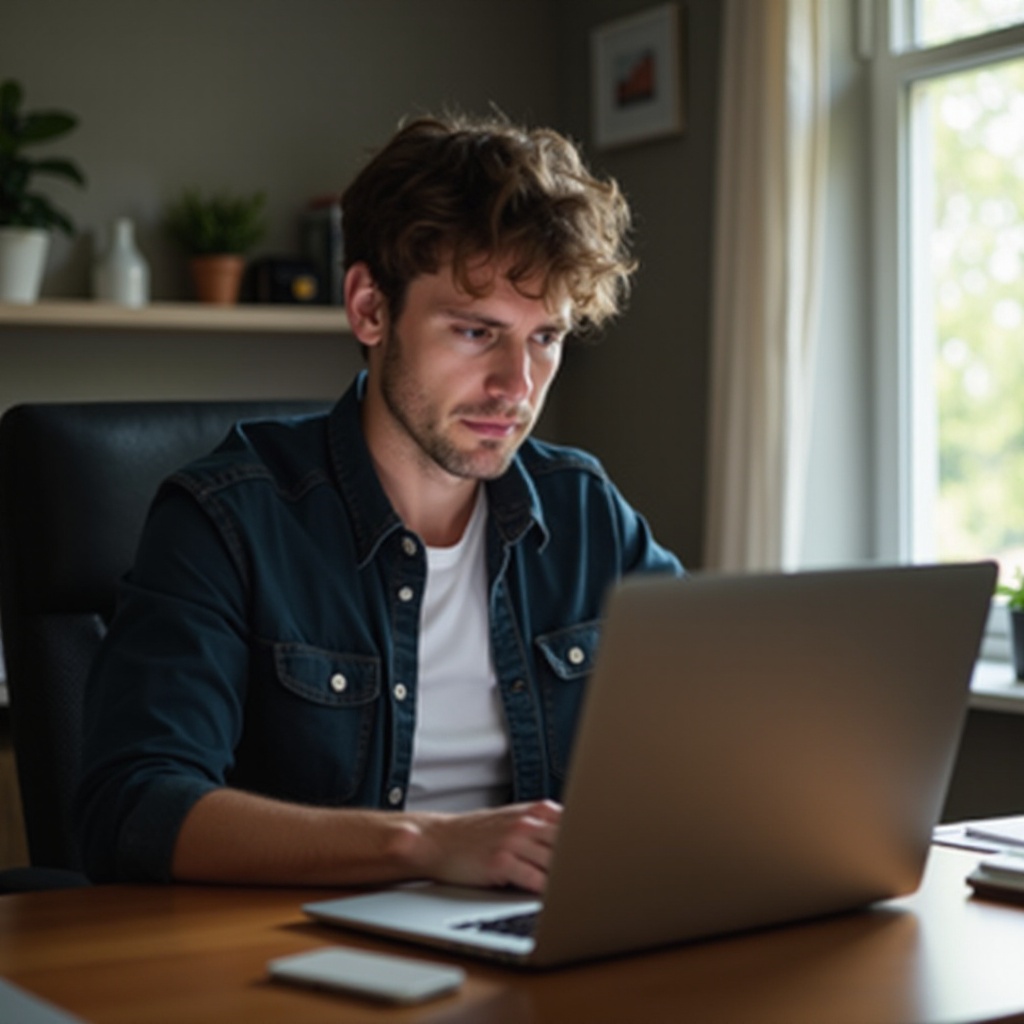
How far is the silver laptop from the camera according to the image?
1000 mm

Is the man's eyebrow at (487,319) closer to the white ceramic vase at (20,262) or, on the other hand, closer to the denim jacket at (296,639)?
the denim jacket at (296,639)

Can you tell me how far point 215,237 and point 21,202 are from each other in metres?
0.41

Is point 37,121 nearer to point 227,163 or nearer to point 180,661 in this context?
point 227,163

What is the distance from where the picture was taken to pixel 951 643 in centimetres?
117

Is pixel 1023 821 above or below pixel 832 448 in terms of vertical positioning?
below

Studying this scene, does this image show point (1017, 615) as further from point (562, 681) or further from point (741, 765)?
point (741, 765)

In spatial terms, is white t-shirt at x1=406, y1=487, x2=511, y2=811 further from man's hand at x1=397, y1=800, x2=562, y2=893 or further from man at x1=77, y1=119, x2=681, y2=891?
man's hand at x1=397, y1=800, x2=562, y2=893

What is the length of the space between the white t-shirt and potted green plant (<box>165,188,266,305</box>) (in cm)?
202

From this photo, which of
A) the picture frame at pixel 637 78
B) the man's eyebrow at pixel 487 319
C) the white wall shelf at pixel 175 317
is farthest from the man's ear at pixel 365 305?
the picture frame at pixel 637 78

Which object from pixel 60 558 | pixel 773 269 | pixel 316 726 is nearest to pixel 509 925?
pixel 316 726

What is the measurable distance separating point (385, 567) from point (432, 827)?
0.47 m

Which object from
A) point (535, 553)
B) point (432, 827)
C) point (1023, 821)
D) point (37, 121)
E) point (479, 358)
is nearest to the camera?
point (432, 827)

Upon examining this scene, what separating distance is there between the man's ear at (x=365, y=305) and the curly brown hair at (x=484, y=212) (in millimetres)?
16

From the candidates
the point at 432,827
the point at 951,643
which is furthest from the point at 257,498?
the point at 951,643
